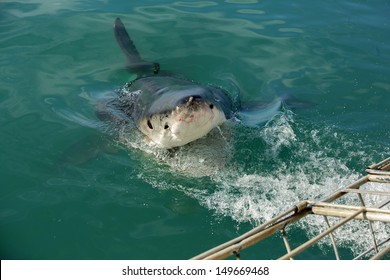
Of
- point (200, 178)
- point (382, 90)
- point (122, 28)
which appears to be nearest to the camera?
point (200, 178)

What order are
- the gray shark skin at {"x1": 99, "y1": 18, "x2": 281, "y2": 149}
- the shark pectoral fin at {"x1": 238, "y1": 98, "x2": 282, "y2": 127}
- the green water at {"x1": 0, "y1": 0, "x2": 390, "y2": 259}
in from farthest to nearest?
the shark pectoral fin at {"x1": 238, "y1": 98, "x2": 282, "y2": 127}
the gray shark skin at {"x1": 99, "y1": 18, "x2": 281, "y2": 149}
the green water at {"x1": 0, "y1": 0, "x2": 390, "y2": 259}

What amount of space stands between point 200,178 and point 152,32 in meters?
3.37

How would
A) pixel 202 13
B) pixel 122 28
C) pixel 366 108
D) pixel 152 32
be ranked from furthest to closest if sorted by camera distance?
pixel 202 13
pixel 152 32
pixel 122 28
pixel 366 108

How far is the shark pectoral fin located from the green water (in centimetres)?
15

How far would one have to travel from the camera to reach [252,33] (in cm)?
686

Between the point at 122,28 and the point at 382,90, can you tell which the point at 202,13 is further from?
the point at 382,90

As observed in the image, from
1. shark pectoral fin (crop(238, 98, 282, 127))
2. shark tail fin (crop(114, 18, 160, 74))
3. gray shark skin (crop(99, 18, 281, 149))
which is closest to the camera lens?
gray shark skin (crop(99, 18, 281, 149))

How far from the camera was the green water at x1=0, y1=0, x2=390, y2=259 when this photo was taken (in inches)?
134

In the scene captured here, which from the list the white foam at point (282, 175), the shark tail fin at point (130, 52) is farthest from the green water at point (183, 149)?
the shark tail fin at point (130, 52)

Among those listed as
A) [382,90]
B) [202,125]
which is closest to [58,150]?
[202,125]

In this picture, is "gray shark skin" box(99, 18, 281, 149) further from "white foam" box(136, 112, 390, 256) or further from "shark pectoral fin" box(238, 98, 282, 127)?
"white foam" box(136, 112, 390, 256)

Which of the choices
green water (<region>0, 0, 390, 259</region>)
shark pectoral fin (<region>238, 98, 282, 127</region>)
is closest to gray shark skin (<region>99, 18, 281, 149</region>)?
shark pectoral fin (<region>238, 98, 282, 127</region>)

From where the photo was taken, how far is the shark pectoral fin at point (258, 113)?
4.73m
